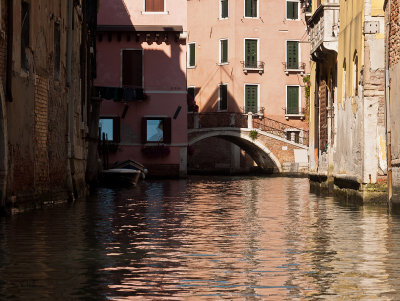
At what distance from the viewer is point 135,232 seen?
45.5ft

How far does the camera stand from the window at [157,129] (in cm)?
4344

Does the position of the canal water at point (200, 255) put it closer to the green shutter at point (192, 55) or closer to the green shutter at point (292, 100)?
the green shutter at point (292, 100)

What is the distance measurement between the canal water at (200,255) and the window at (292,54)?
1441 inches

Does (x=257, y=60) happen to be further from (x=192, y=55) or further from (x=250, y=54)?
(x=192, y=55)

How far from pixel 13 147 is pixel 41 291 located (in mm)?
8825

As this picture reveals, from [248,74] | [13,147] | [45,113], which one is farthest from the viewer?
[248,74]

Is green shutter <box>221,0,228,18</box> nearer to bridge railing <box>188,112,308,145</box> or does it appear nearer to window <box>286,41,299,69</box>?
window <box>286,41,299,69</box>

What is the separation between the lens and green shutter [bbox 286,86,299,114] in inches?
2153

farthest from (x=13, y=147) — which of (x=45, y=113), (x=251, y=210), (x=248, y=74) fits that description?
(x=248, y=74)

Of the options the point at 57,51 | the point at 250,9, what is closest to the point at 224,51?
the point at 250,9

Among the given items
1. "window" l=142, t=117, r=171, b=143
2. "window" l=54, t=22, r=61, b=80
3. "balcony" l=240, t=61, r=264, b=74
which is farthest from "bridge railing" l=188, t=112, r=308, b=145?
"window" l=54, t=22, r=61, b=80

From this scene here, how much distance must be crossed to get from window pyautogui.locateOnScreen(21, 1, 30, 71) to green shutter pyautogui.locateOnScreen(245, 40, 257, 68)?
37823 millimetres

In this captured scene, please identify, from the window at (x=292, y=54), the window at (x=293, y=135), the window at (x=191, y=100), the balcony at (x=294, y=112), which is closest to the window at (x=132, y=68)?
the window at (x=191, y=100)

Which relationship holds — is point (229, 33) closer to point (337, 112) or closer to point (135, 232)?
point (337, 112)
